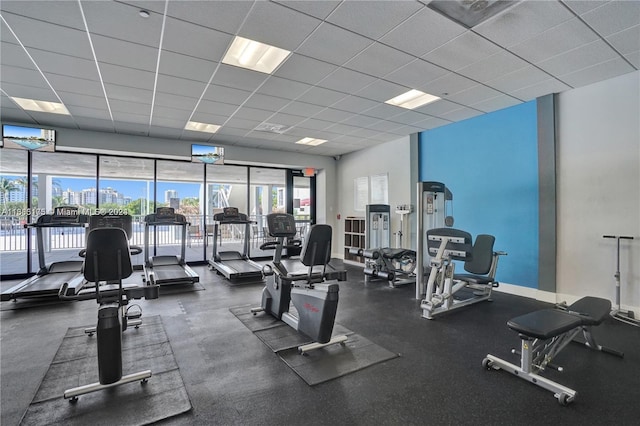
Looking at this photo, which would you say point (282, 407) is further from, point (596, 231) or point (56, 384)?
point (596, 231)

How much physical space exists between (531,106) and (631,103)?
1153mm

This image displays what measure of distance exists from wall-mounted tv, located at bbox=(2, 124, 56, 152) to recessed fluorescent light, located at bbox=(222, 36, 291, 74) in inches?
179

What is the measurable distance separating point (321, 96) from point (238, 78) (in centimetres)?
125

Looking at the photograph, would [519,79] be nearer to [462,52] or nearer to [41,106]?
[462,52]


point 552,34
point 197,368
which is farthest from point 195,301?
point 552,34

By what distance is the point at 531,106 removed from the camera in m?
4.76

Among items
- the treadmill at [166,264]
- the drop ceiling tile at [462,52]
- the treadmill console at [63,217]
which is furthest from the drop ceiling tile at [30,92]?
the drop ceiling tile at [462,52]

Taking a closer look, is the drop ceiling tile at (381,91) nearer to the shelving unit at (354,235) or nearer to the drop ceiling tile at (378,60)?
the drop ceiling tile at (378,60)

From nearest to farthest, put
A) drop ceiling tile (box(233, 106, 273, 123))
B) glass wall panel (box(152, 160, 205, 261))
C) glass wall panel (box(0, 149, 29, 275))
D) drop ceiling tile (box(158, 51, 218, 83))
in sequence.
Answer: drop ceiling tile (box(158, 51, 218, 83)) → drop ceiling tile (box(233, 106, 273, 123)) → glass wall panel (box(0, 149, 29, 275)) → glass wall panel (box(152, 160, 205, 261))

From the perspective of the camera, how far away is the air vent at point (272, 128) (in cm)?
601

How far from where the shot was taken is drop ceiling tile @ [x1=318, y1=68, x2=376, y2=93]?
3.79 metres

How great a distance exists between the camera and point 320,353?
2.88m

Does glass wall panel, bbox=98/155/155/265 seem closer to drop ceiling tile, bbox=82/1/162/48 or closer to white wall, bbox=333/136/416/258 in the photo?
drop ceiling tile, bbox=82/1/162/48

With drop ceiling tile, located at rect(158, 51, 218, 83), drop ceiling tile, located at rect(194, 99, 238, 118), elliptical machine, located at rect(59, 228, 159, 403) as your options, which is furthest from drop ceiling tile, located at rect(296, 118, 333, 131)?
elliptical machine, located at rect(59, 228, 159, 403)
